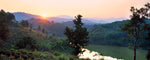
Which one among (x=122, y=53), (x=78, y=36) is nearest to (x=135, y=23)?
(x=78, y=36)

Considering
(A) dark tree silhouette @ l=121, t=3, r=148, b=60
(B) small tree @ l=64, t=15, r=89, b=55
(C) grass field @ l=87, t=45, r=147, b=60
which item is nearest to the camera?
(A) dark tree silhouette @ l=121, t=3, r=148, b=60

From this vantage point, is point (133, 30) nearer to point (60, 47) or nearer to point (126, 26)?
point (126, 26)

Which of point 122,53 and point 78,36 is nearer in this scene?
point 78,36

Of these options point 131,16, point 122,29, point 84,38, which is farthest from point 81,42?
point 131,16

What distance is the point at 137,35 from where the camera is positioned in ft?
63.9

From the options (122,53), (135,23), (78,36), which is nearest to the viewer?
(135,23)

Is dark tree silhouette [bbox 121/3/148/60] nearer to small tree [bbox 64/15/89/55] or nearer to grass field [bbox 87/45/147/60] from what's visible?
small tree [bbox 64/15/89/55]

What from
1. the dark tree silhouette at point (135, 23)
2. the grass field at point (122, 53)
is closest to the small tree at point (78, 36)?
the dark tree silhouette at point (135, 23)

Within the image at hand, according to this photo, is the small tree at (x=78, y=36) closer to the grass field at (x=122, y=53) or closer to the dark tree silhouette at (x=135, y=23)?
the dark tree silhouette at (x=135, y=23)

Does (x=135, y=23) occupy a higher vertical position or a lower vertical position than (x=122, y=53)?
higher

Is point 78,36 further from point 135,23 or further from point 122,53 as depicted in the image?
point 122,53

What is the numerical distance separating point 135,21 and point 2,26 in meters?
26.0

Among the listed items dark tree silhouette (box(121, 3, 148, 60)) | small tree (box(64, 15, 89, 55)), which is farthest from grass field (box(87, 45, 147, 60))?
dark tree silhouette (box(121, 3, 148, 60))

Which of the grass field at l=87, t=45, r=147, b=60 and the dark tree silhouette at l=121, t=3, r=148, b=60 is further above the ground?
the dark tree silhouette at l=121, t=3, r=148, b=60
